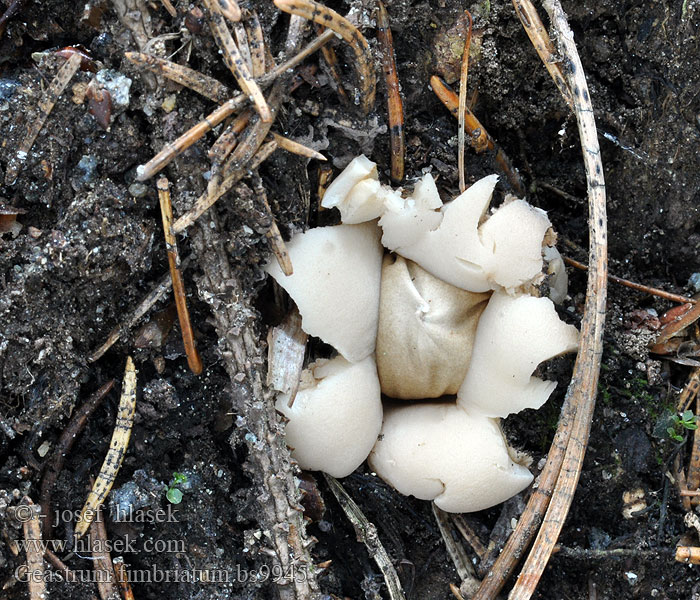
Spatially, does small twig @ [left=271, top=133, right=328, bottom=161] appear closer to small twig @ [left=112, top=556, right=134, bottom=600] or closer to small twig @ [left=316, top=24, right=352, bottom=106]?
small twig @ [left=316, top=24, right=352, bottom=106]

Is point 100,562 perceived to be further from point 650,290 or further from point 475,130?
point 650,290

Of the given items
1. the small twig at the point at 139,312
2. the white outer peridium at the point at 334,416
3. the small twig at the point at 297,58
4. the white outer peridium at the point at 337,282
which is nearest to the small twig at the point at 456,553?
the white outer peridium at the point at 334,416

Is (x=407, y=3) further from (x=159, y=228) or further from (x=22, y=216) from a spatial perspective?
(x=22, y=216)

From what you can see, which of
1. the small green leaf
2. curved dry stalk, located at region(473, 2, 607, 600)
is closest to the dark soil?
the small green leaf

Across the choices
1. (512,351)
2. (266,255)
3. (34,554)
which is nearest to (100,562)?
(34,554)

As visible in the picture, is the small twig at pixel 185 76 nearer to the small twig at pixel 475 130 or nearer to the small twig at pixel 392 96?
the small twig at pixel 392 96
